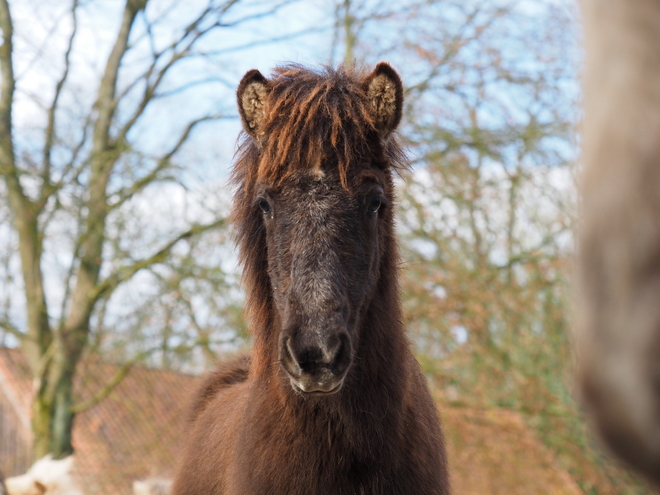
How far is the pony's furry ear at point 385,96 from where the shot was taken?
352 cm

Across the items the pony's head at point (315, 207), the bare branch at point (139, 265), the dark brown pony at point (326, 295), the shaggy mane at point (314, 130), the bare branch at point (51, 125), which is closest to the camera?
the pony's head at point (315, 207)

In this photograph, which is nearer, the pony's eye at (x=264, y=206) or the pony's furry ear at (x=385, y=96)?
the pony's eye at (x=264, y=206)

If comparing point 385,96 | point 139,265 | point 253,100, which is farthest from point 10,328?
point 385,96

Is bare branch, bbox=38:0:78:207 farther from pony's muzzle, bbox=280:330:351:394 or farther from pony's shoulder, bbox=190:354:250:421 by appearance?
pony's muzzle, bbox=280:330:351:394

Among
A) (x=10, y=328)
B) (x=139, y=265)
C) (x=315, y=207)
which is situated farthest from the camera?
(x=10, y=328)

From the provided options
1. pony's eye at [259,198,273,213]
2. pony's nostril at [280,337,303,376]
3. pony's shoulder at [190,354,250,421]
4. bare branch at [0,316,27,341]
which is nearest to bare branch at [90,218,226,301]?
bare branch at [0,316,27,341]

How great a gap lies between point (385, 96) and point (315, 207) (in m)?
0.91

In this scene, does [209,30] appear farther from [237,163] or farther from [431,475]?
[431,475]

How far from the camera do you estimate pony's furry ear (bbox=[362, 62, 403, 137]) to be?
352cm

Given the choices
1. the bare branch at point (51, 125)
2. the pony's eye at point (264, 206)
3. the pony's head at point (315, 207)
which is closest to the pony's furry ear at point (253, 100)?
the pony's head at point (315, 207)

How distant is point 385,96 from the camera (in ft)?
11.6

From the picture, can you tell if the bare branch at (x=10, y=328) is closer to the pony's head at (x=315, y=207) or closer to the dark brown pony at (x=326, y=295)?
the dark brown pony at (x=326, y=295)

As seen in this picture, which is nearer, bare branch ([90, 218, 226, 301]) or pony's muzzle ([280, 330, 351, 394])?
pony's muzzle ([280, 330, 351, 394])

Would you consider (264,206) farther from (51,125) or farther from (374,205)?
(51,125)
